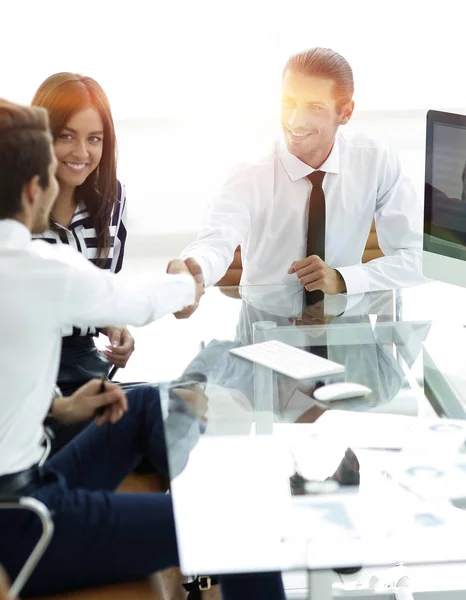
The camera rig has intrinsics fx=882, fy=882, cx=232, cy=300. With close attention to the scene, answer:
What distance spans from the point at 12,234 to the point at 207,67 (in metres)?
3.07

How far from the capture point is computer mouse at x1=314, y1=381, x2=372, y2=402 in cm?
172

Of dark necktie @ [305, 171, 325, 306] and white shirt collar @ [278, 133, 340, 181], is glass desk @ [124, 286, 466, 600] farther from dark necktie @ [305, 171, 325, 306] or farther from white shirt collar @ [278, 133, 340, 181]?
white shirt collar @ [278, 133, 340, 181]

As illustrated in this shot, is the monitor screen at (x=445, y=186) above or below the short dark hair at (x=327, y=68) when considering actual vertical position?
below

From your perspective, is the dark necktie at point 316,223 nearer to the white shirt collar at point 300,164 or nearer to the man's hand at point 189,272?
the white shirt collar at point 300,164

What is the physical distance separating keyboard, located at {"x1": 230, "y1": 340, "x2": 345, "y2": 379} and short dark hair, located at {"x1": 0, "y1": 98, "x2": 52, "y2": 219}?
67cm

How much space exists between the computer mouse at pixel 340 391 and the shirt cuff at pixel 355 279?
1.85 feet

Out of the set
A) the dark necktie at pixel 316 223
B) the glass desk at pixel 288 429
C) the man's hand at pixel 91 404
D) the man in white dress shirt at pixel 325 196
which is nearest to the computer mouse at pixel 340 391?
the glass desk at pixel 288 429

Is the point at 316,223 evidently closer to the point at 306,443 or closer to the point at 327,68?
the point at 327,68

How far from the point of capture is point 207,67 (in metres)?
4.25

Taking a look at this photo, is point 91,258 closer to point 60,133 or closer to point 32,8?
point 60,133

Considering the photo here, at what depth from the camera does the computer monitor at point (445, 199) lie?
2.10 m

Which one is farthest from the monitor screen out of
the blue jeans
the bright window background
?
the bright window background

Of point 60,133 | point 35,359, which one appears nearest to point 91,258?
point 60,133

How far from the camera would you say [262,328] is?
2061mm
